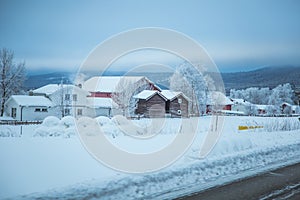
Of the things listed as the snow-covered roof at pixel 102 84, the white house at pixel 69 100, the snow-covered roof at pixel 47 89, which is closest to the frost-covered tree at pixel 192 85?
the snow-covered roof at pixel 102 84

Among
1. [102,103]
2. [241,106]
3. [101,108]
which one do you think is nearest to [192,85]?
[102,103]

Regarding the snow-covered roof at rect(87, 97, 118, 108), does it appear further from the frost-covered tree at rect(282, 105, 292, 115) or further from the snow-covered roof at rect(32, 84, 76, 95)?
the frost-covered tree at rect(282, 105, 292, 115)

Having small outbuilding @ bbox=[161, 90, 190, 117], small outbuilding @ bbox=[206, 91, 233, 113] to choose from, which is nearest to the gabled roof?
small outbuilding @ bbox=[161, 90, 190, 117]

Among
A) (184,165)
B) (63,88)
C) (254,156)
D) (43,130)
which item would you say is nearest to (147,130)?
(43,130)

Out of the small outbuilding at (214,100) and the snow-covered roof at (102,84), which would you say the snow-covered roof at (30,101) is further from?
the small outbuilding at (214,100)

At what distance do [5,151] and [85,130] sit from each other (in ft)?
23.1

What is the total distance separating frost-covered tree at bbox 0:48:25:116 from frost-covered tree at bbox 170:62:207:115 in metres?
23.8

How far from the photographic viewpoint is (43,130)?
18297mm

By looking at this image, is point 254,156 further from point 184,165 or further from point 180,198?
point 180,198

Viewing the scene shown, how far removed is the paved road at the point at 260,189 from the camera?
693 centimetres

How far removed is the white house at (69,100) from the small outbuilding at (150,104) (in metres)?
8.67

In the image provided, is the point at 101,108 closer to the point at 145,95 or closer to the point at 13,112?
the point at 145,95

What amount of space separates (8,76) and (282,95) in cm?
8219

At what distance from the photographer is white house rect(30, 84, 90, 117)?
1829 inches
